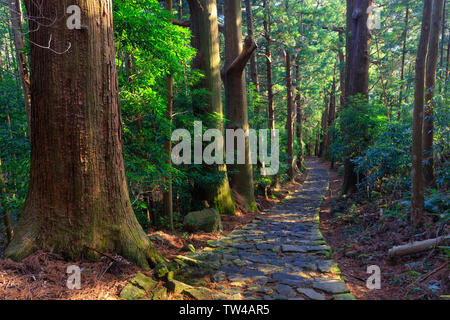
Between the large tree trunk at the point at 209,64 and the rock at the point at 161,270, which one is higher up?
the large tree trunk at the point at 209,64

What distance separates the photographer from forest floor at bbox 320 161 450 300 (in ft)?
10.6

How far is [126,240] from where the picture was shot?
3469 mm

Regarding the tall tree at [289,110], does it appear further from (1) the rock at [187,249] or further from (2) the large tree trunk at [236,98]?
(1) the rock at [187,249]

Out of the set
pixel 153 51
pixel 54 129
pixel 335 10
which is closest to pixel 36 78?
pixel 54 129

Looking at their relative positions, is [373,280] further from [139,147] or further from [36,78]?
[36,78]

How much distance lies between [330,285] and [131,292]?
2.54 m

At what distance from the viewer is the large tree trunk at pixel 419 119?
4.71m

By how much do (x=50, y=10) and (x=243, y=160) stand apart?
7158 millimetres

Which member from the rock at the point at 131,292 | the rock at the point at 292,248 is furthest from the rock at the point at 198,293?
the rock at the point at 292,248

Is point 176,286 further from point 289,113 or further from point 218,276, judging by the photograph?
point 289,113

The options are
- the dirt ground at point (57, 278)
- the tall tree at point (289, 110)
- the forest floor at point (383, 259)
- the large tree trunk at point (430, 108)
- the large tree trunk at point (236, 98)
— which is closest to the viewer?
the dirt ground at point (57, 278)

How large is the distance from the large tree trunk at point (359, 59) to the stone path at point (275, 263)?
3.30m

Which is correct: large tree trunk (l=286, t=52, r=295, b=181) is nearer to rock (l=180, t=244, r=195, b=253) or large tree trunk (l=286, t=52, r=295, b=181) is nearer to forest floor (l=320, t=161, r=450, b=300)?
forest floor (l=320, t=161, r=450, b=300)

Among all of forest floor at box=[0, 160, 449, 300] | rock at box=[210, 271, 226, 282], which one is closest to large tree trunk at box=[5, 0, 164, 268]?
forest floor at box=[0, 160, 449, 300]
